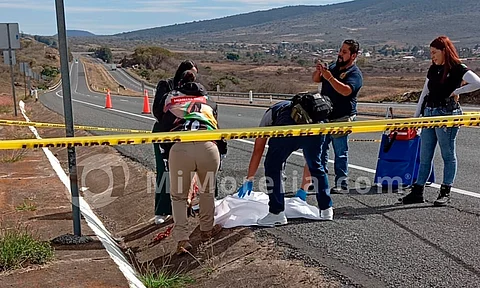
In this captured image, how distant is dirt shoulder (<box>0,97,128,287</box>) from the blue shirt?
3062mm

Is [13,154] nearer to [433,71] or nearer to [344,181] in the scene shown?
[344,181]

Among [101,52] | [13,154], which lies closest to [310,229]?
[13,154]

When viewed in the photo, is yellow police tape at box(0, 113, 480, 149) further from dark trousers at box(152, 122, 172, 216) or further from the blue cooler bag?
the blue cooler bag

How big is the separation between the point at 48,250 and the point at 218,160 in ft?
5.74

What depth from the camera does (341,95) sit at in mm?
6797

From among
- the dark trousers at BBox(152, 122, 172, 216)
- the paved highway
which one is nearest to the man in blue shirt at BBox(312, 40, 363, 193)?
the paved highway

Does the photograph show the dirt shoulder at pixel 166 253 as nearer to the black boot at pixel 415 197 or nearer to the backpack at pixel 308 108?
the backpack at pixel 308 108

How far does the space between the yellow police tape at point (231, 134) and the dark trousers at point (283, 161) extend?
212mm

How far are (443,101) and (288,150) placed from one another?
76.1 inches

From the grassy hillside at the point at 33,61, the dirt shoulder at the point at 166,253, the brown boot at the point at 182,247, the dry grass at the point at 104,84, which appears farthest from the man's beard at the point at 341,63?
the grassy hillside at the point at 33,61

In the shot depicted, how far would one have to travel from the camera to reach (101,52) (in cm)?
19025

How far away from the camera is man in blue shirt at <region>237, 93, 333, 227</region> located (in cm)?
563

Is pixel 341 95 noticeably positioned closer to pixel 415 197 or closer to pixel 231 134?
pixel 415 197

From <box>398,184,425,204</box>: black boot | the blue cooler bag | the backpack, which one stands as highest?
the backpack
